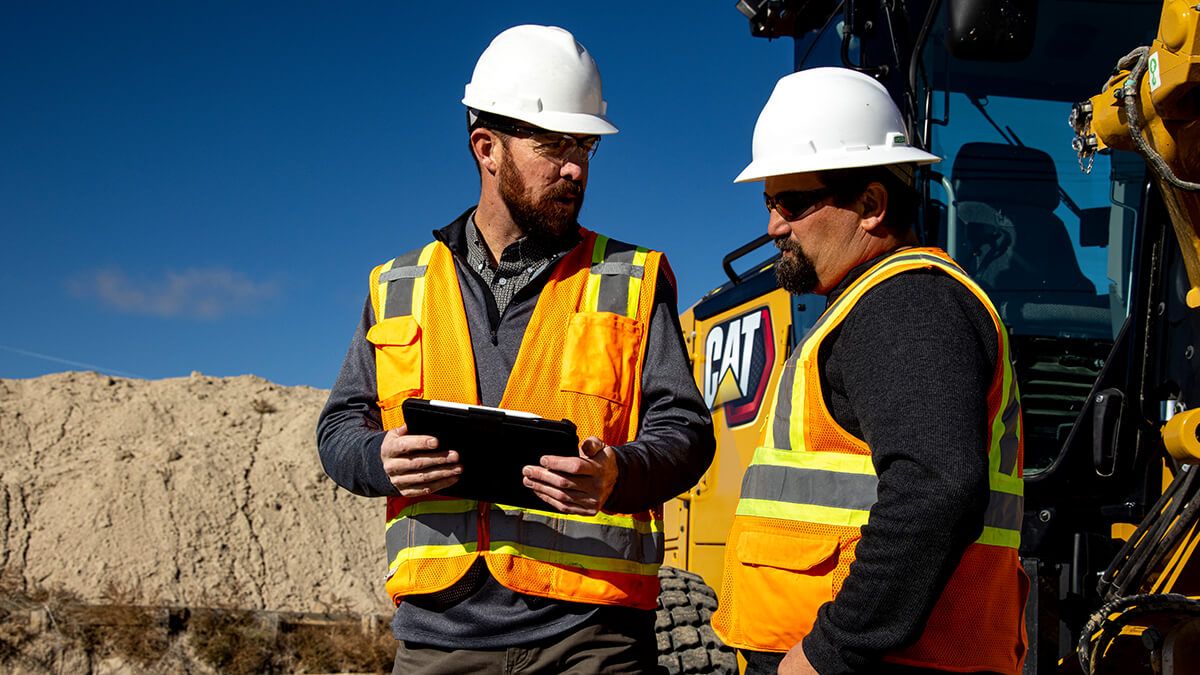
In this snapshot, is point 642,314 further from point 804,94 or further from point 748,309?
point 748,309

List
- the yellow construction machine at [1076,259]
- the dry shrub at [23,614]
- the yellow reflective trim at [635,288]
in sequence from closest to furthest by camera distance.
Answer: the yellow reflective trim at [635,288], the yellow construction machine at [1076,259], the dry shrub at [23,614]

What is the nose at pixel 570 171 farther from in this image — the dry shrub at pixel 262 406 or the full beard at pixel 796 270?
the dry shrub at pixel 262 406

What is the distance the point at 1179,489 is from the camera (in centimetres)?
334

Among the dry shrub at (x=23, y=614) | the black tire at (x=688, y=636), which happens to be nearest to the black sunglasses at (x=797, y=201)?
the black tire at (x=688, y=636)

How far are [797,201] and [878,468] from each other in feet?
2.20

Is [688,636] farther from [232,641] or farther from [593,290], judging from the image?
[232,641]

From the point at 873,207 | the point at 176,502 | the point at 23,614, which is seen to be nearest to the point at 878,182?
the point at 873,207

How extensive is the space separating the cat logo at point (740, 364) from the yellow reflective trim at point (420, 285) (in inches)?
104

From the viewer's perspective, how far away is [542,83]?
2844mm

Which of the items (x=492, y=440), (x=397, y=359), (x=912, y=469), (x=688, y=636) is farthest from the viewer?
(x=688, y=636)

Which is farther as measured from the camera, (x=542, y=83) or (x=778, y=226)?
(x=542, y=83)

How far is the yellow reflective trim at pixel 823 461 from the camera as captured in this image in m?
1.97

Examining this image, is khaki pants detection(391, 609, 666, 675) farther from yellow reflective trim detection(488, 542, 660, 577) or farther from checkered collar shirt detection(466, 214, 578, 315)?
checkered collar shirt detection(466, 214, 578, 315)

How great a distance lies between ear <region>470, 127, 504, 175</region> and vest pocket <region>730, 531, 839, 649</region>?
1.25m
